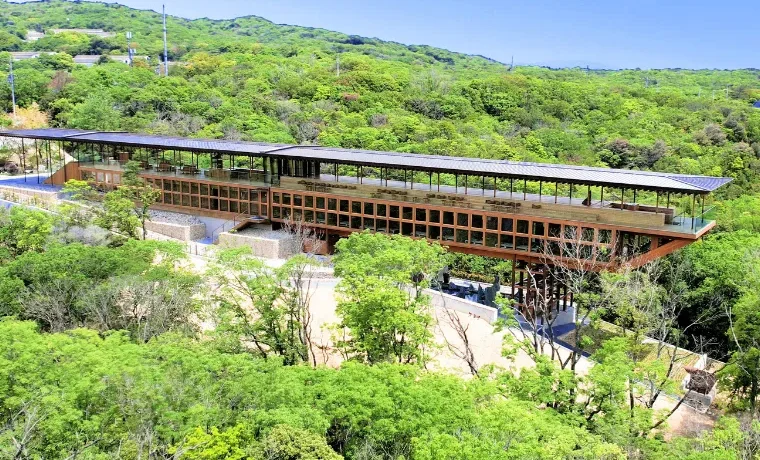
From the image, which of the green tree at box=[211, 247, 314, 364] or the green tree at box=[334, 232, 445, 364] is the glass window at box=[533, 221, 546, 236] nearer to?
the green tree at box=[334, 232, 445, 364]

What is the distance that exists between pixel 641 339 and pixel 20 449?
67.3 ft

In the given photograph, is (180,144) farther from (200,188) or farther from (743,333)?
(743,333)

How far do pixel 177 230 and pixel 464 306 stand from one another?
52.0 ft

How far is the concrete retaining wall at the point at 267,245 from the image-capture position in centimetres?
3238

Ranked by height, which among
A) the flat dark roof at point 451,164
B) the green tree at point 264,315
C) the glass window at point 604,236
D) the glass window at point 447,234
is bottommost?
the green tree at point 264,315

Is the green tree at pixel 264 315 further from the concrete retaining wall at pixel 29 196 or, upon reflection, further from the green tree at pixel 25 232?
the concrete retaining wall at pixel 29 196

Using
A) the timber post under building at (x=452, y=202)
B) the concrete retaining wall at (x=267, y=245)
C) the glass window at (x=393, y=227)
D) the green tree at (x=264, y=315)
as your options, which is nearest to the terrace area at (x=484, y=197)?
the timber post under building at (x=452, y=202)

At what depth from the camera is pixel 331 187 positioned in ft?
111

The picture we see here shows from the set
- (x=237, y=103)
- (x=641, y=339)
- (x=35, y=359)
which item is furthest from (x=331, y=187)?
(x=237, y=103)

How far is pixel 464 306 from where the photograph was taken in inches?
1067

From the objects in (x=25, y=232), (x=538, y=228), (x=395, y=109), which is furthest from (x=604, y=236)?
(x=395, y=109)

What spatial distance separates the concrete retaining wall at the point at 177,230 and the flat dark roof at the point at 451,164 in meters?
4.01

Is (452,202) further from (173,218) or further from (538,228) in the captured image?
(173,218)

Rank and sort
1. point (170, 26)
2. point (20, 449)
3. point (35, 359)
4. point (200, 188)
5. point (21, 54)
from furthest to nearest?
1. point (170, 26)
2. point (21, 54)
3. point (200, 188)
4. point (35, 359)
5. point (20, 449)
